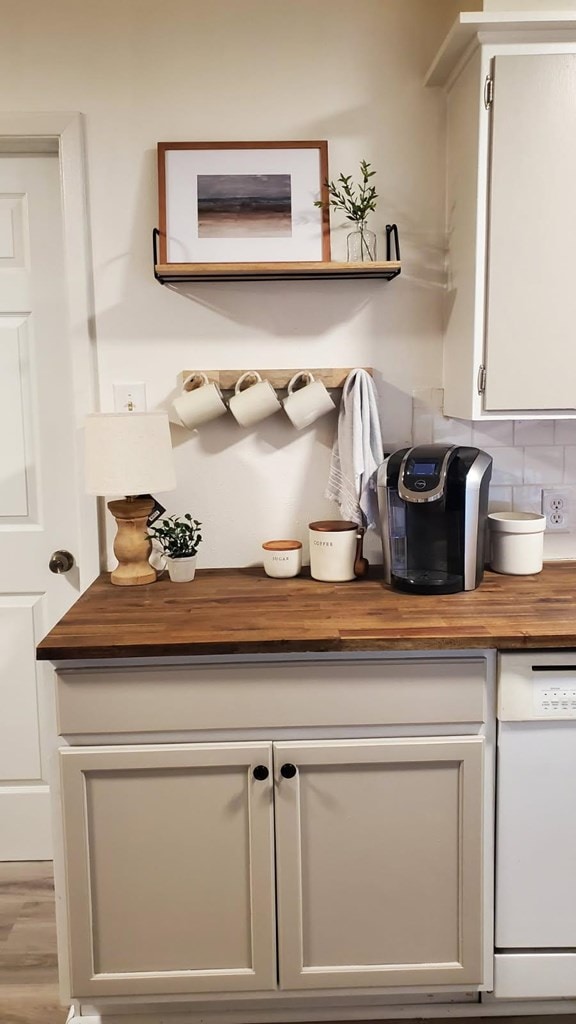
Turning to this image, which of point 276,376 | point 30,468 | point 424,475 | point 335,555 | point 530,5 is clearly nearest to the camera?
point 530,5

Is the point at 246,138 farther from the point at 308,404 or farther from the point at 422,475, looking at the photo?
the point at 422,475

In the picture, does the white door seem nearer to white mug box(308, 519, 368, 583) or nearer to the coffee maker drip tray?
white mug box(308, 519, 368, 583)

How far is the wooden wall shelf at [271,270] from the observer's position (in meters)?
2.09

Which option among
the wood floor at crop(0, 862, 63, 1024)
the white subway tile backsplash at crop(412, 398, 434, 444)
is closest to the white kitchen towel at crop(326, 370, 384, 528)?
the white subway tile backsplash at crop(412, 398, 434, 444)

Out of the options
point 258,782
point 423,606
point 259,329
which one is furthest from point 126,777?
point 259,329

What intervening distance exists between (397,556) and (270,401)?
0.51m

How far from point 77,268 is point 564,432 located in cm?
136

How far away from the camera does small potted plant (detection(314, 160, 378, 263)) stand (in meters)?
2.17

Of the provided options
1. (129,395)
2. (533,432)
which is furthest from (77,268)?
(533,432)

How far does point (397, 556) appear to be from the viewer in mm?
2107

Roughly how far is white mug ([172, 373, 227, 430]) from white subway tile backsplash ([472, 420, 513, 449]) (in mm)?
688

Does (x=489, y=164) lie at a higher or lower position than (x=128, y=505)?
higher

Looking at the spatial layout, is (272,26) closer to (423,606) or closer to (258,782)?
(423,606)

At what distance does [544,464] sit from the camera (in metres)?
2.34
